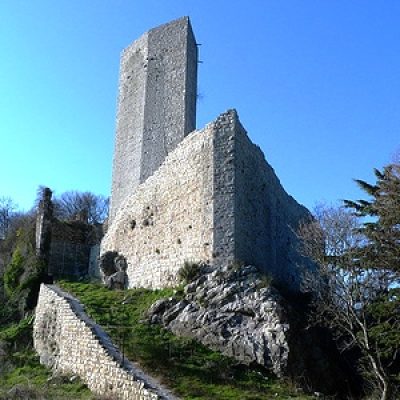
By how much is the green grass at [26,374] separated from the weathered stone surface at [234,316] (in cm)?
332

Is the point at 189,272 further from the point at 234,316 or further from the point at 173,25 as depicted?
the point at 173,25

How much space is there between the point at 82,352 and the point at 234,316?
4.26 m

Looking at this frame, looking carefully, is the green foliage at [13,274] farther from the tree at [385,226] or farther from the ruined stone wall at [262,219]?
the tree at [385,226]

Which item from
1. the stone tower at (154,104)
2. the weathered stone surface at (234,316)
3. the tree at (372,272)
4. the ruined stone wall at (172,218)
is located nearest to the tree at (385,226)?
the tree at (372,272)

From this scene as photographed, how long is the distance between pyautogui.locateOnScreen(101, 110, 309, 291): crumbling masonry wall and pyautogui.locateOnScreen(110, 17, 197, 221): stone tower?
582 centimetres

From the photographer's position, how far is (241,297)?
1722 centimetres

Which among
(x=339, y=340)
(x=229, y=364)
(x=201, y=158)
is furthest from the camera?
(x=201, y=158)

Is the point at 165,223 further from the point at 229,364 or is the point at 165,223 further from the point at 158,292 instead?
the point at 229,364

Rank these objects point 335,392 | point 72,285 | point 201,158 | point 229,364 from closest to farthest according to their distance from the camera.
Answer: point 229,364, point 335,392, point 201,158, point 72,285

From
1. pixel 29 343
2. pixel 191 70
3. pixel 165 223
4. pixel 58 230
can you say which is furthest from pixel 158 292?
pixel 191 70

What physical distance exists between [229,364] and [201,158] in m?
7.65

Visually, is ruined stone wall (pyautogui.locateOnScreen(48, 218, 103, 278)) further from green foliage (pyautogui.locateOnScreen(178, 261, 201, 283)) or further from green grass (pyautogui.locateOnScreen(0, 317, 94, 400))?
green foliage (pyautogui.locateOnScreen(178, 261, 201, 283))

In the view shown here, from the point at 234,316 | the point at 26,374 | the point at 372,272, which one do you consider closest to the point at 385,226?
the point at 372,272

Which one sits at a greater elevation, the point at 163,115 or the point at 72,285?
the point at 163,115
